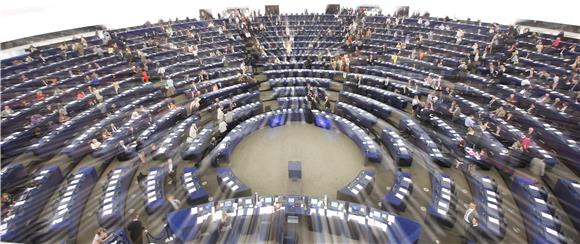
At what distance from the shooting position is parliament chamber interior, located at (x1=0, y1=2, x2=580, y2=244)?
10.7 metres

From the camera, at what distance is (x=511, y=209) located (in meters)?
11.9

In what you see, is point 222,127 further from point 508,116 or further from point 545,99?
point 545,99

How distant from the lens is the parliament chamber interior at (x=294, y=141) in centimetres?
1069

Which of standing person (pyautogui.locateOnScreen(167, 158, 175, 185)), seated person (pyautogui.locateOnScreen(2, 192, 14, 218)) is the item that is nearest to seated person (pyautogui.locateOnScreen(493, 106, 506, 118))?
standing person (pyautogui.locateOnScreen(167, 158, 175, 185))

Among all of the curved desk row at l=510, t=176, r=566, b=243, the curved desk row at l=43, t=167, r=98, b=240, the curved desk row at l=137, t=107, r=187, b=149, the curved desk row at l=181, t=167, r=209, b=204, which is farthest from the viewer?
the curved desk row at l=137, t=107, r=187, b=149

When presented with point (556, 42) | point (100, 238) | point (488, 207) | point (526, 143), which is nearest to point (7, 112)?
point (100, 238)

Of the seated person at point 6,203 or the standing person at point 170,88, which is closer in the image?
the seated person at point 6,203

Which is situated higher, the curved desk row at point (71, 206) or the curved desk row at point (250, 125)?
the curved desk row at point (250, 125)

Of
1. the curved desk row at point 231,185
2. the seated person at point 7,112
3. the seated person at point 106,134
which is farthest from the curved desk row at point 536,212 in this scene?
the seated person at point 7,112

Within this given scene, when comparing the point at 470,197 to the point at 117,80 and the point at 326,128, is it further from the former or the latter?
the point at 117,80

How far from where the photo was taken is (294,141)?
17219 mm

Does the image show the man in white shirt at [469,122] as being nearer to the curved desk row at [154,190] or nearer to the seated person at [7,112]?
the curved desk row at [154,190]

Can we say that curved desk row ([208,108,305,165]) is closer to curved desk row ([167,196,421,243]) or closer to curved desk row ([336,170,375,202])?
curved desk row ([167,196,421,243])

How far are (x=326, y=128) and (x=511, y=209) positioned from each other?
31.3 ft
